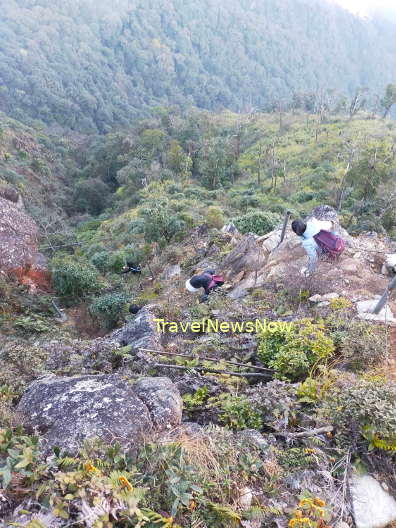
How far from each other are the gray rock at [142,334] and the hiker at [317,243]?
2.53m

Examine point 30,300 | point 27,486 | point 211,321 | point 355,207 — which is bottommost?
point 30,300

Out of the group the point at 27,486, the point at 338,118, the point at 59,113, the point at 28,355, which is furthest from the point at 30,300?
the point at 59,113

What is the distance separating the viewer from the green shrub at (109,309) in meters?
7.39

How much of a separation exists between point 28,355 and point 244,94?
338 ft

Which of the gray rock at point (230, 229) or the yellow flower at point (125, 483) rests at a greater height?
the yellow flower at point (125, 483)

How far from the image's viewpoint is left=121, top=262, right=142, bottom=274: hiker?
10.4 metres

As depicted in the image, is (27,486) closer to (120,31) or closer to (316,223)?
(316,223)

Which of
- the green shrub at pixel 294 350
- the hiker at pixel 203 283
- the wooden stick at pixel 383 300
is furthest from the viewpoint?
the hiker at pixel 203 283

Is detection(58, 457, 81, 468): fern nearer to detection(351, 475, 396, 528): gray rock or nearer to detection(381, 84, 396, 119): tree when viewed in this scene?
detection(351, 475, 396, 528): gray rock

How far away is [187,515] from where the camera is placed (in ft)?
5.70

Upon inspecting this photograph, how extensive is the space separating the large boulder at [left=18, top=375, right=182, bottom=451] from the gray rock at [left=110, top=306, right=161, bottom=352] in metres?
1.56

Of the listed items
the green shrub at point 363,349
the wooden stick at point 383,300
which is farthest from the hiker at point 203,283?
the green shrub at point 363,349

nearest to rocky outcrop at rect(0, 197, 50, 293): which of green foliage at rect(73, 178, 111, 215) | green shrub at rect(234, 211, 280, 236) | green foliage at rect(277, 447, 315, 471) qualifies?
green shrub at rect(234, 211, 280, 236)

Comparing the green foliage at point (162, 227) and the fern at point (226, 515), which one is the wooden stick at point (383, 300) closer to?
the fern at point (226, 515)
